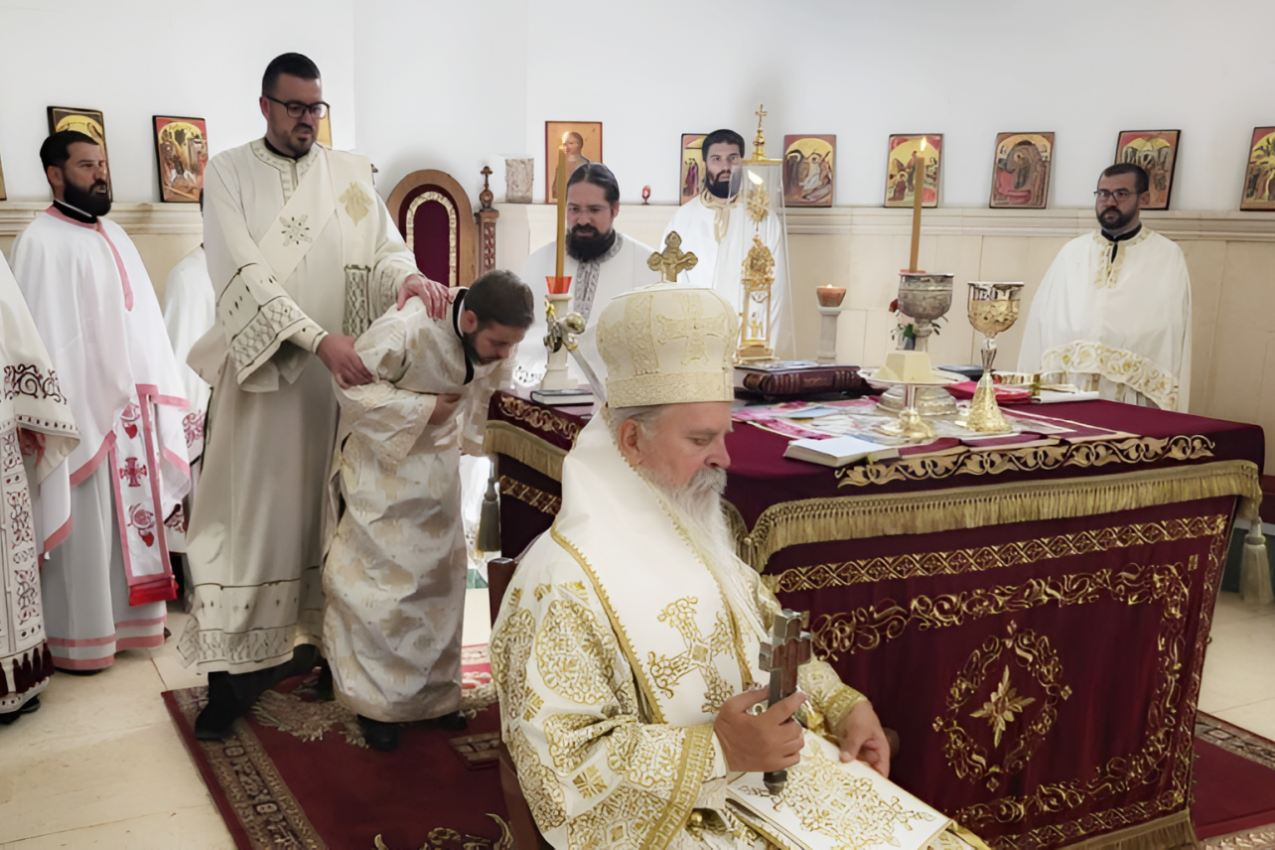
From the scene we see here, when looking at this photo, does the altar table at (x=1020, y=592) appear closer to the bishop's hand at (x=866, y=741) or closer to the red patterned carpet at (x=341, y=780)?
the bishop's hand at (x=866, y=741)

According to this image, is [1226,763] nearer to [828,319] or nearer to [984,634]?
[984,634]

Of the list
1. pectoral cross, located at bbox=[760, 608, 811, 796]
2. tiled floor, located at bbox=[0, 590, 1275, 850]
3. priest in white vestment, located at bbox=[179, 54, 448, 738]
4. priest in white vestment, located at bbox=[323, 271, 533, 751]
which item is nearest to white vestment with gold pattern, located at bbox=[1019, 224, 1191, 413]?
tiled floor, located at bbox=[0, 590, 1275, 850]

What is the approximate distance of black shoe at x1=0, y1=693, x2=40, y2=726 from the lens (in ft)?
12.9

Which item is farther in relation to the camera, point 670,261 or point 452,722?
point 452,722

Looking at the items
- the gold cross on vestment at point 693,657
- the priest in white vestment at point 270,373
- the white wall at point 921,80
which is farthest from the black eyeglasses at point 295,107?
the white wall at point 921,80

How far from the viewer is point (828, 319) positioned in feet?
12.2

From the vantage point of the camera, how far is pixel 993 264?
7.23m

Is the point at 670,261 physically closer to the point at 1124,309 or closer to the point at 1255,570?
the point at 1255,570

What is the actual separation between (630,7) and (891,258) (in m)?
2.57

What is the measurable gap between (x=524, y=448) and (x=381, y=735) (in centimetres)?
120

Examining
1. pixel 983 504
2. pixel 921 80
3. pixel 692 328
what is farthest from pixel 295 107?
pixel 921 80

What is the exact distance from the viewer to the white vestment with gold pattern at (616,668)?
5.98ft

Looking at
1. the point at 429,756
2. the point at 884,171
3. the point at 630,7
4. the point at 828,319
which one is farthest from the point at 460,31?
the point at 429,756

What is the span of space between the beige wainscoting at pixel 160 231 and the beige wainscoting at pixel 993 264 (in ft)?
8.56
